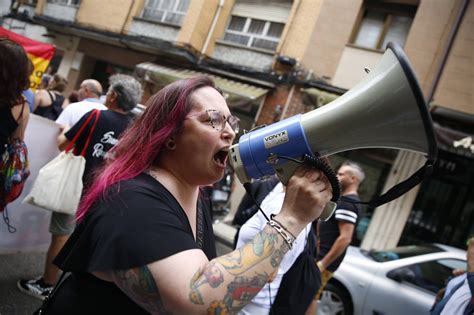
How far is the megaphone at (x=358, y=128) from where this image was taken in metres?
1.00

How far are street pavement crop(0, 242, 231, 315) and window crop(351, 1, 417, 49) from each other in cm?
767

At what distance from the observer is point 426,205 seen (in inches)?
317

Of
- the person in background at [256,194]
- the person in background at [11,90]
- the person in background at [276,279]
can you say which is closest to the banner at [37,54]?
the person in background at [11,90]

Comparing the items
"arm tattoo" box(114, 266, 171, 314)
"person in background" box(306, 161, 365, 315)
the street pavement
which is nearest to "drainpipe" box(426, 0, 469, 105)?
"person in background" box(306, 161, 365, 315)

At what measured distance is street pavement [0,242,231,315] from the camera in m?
2.71

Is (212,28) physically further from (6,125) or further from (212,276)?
(212,276)

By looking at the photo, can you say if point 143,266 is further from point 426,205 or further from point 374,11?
point 374,11

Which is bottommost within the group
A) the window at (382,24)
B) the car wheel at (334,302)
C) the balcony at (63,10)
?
the car wheel at (334,302)

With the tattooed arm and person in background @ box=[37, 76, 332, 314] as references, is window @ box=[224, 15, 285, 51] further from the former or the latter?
the tattooed arm

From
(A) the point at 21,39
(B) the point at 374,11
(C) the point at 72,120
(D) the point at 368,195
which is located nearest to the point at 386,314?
(C) the point at 72,120

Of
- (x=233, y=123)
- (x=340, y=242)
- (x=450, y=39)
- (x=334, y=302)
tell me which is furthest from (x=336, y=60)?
(x=233, y=123)

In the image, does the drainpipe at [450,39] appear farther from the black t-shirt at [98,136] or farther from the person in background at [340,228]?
the black t-shirt at [98,136]

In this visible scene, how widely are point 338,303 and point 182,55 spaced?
7.76m

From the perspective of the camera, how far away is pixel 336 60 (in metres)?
8.53
